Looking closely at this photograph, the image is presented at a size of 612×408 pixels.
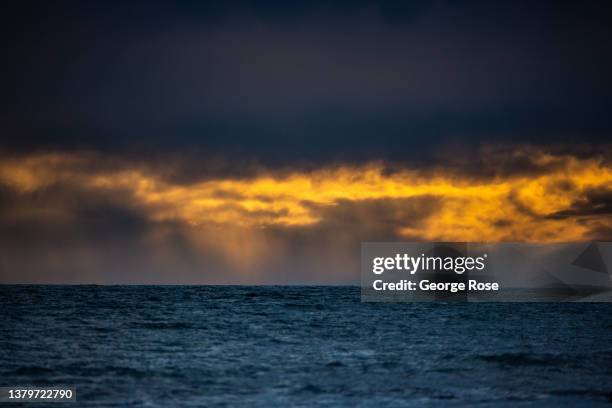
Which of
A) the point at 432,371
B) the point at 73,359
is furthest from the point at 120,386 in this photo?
the point at 432,371

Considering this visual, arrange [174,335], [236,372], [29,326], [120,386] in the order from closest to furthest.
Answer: [120,386] → [236,372] → [174,335] → [29,326]

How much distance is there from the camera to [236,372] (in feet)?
93.8

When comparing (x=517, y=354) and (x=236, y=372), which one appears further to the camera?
(x=517, y=354)

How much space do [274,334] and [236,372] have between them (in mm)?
16695

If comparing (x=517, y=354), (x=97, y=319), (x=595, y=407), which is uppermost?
(x=97, y=319)

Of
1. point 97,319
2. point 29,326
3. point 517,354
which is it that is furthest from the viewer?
point 97,319

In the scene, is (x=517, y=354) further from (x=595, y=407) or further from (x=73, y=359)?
(x=73, y=359)

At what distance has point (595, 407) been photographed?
21.6m

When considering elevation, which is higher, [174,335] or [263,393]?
[174,335]

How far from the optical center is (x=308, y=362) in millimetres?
31562

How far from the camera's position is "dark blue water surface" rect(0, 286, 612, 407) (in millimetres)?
23500

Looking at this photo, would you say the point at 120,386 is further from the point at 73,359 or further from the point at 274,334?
the point at 274,334

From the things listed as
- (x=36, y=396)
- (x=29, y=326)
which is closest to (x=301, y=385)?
(x=36, y=396)

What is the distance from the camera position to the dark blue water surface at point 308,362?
77.1ft
